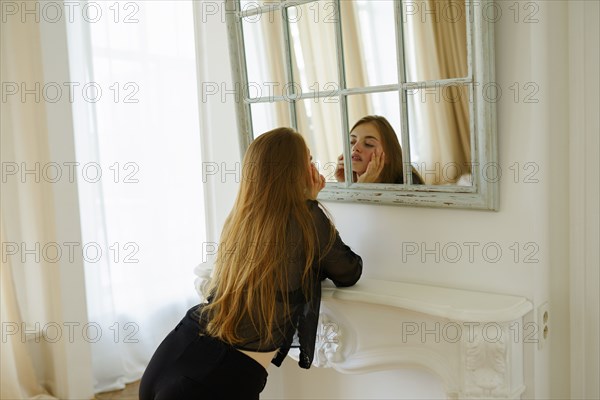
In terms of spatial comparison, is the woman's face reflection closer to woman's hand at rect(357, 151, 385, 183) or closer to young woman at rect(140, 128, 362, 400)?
woman's hand at rect(357, 151, 385, 183)

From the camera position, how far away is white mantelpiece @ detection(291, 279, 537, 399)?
1648 mm

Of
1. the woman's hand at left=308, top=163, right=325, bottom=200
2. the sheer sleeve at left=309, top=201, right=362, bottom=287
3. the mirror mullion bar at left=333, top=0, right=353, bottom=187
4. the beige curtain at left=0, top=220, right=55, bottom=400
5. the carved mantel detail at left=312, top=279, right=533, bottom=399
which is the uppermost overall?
the mirror mullion bar at left=333, top=0, right=353, bottom=187

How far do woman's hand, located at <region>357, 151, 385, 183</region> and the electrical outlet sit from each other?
1.94 feet

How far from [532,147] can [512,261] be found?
1.02 ft

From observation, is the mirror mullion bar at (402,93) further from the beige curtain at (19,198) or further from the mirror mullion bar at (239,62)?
the beige curtain at (19,198)

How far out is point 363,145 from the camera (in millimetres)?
1936

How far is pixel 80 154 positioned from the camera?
10.2 feet

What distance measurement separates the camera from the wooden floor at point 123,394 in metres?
3.10

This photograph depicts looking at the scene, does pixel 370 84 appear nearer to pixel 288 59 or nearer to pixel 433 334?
pixel 288 59

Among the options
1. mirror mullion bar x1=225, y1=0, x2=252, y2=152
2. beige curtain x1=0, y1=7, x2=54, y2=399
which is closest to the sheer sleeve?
mirror mullion bar x1=225, y1=0, x2=252, y2=152

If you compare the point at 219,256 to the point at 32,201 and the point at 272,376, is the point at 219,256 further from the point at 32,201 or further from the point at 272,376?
the point at 32,201

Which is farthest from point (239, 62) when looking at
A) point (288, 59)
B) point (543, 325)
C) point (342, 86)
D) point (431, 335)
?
point (543, 325)

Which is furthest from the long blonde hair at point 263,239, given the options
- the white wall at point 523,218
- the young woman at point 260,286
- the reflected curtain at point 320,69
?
the white wall at point 523,218

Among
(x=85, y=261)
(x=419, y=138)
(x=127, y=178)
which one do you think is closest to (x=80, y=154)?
(x=127, y=178)
